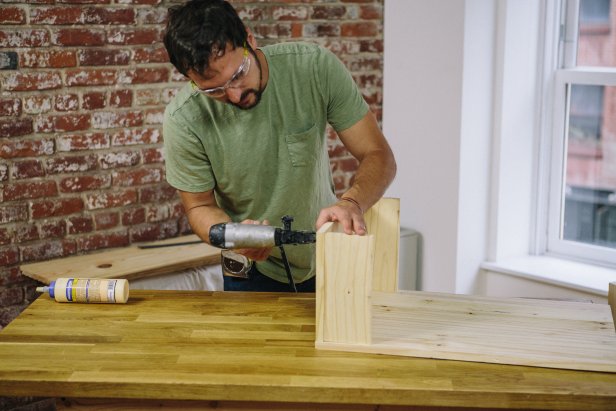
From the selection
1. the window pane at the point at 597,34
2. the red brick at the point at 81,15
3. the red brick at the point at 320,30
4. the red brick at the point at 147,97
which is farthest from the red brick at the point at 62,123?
the window pane at the point at 597,34

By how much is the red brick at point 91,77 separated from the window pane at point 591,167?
187 cm

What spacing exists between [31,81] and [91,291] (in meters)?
1.10

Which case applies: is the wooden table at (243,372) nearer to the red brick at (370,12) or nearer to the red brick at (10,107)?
the red brick at (10,107)

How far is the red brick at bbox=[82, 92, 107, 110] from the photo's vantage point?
2.96m

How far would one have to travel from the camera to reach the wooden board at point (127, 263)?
2781 mm

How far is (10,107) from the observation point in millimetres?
2793

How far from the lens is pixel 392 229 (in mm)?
2061

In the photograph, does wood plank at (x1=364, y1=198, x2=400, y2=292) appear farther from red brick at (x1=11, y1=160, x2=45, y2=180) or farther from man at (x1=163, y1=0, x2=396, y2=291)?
red brick at (x1=11, y1=160, x2=45, y2=180)

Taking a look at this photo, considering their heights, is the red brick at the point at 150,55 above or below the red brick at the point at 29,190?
above

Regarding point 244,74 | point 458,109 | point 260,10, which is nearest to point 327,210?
point 244,74

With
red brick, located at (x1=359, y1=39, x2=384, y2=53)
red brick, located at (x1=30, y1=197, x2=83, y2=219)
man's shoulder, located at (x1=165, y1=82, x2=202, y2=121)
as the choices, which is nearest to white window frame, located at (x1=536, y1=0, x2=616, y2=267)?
red brick, located at (x1=359, y1=39, x2=384, y2=53)

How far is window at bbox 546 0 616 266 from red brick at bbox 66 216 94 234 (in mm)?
1924

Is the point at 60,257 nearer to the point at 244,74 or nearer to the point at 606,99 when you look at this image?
the point at 244,74

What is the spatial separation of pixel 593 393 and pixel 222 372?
0.75 m
